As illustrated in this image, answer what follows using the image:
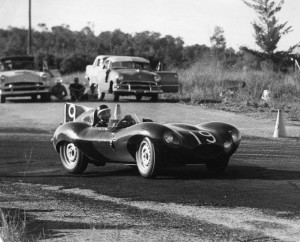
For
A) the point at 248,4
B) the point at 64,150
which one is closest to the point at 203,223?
the point at 64,150

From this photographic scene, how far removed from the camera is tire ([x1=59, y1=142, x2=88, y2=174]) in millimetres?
10906

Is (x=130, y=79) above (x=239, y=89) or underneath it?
above

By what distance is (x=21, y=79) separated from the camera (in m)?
29.2

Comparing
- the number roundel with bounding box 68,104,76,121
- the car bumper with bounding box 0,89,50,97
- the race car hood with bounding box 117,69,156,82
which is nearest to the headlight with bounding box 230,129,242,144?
the number roundel with bounding box 68,104,76,121

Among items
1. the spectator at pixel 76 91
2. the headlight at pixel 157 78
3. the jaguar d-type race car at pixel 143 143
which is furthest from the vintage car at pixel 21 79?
the jaguar d-type race car at pixel 143 143

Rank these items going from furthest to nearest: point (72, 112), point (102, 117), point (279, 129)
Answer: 1. point (279, 129)
2. point (72, 112)
3. point (102, 117)

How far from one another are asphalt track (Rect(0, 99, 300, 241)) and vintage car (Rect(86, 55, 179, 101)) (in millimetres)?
12338

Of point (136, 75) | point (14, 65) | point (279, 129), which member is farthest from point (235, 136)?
point (14, 65)

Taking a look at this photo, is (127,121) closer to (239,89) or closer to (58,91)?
(239,89)

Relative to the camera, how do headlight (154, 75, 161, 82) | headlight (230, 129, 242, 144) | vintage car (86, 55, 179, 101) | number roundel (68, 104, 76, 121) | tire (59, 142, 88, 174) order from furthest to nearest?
headlight (154, 75, 161, 82), vintage car (86, 55, 179, 101), number roundel (68, 104, 76, 121), tire (59, 142, 88, 174), headlight (230, 129, 242, 144)

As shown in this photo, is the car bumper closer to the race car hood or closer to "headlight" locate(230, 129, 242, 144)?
the race car hood

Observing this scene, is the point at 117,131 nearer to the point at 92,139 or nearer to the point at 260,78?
the point at 92,139

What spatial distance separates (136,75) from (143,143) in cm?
1917

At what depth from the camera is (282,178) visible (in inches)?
400
